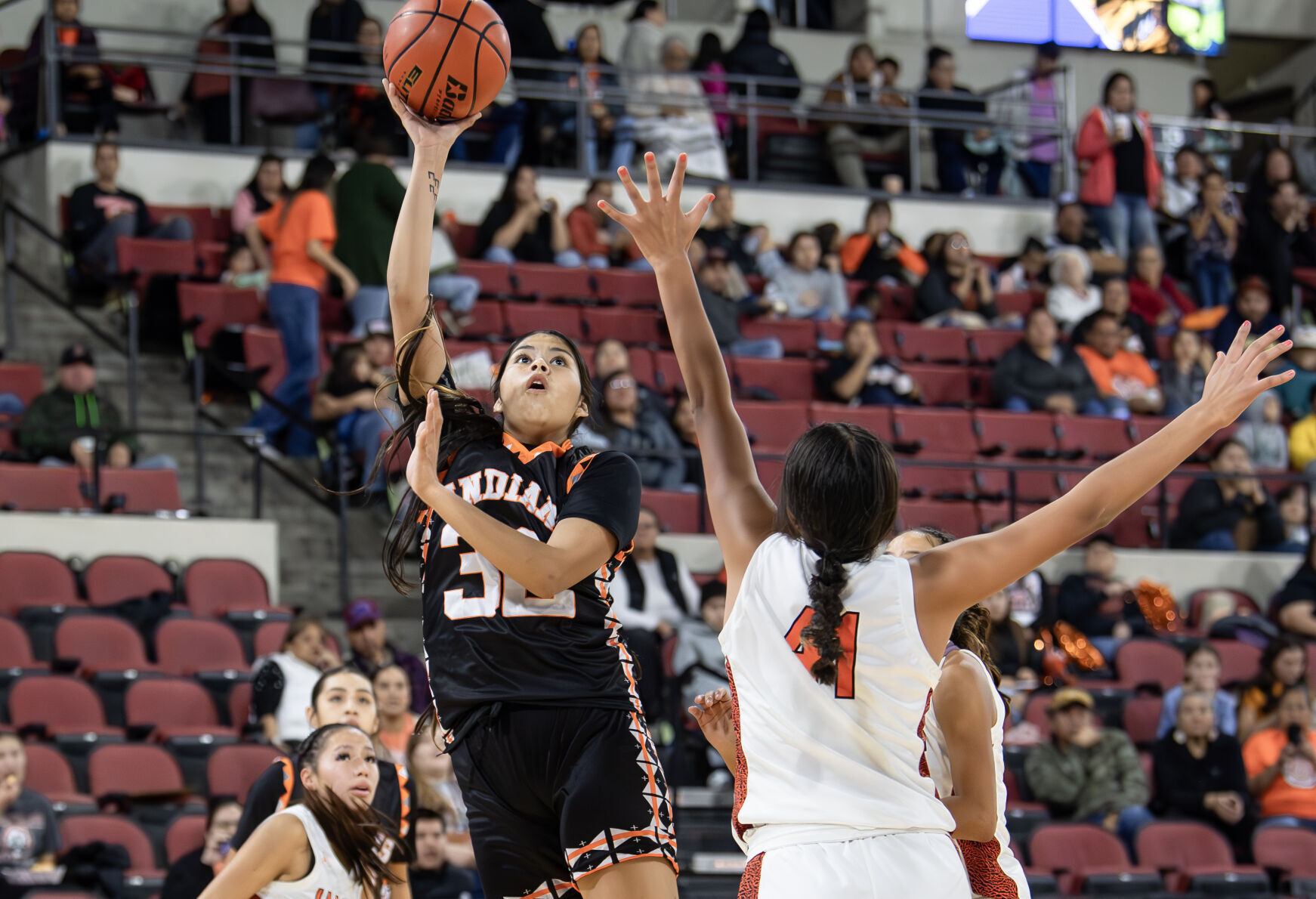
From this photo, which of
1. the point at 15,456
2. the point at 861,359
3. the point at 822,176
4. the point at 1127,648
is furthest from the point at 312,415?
the point at 822,176

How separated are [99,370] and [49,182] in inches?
63.8

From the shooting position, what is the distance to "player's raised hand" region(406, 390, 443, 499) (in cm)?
304

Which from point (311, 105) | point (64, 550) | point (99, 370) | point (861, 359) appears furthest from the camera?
point (311, 105)

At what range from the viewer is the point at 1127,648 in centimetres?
968

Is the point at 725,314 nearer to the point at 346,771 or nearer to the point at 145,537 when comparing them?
the point at 145,537

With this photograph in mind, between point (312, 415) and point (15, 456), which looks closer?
point (15, 456)

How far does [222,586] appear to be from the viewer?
8711mm

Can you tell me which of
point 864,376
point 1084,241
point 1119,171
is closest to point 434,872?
point 864,376

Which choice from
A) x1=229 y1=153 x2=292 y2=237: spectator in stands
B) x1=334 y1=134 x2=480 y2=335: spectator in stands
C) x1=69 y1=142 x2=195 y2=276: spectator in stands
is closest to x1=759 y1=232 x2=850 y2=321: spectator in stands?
x1=334 y1=134 x2=480 y2=335: spectator in stands

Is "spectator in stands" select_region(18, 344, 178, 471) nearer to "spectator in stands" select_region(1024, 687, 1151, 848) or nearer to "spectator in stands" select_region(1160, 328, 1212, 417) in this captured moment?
"spectator in stands" select_region(1024, 687, 1151, 848)

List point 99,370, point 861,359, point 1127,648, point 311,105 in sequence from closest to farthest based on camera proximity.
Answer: point 1127,648
point 99,370
point 861,359
point 311,105

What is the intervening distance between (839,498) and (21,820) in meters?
4.87

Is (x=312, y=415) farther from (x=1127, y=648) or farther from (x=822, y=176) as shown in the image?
(x=822, y=176)

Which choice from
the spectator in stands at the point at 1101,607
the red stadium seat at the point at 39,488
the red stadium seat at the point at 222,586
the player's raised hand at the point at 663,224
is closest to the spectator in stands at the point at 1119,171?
the spectator in stands at the point at 1101,607
